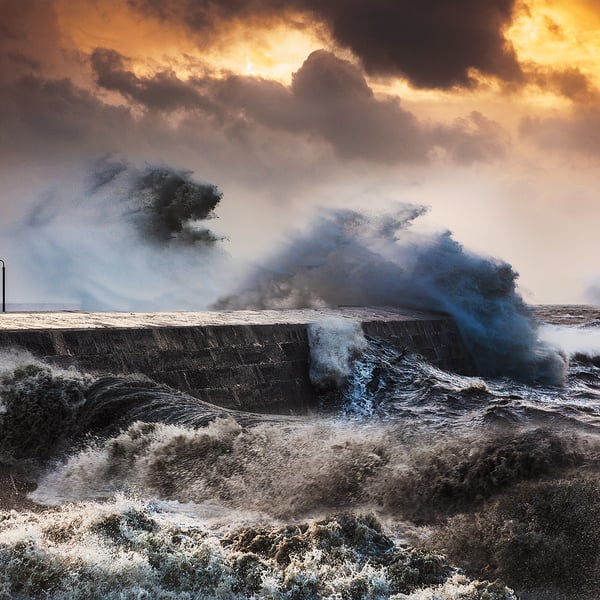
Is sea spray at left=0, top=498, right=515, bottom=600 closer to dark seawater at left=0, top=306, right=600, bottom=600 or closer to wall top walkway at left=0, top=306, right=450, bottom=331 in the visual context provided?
dark seawater at left=0, top=306, right=600, bottom=600

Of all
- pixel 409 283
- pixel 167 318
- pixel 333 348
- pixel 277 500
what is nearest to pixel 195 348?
pixel 167 318

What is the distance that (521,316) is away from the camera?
53.0 ft

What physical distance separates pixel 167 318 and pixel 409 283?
704cm

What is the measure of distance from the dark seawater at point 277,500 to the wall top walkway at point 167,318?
985mm

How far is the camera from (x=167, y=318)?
10.3m

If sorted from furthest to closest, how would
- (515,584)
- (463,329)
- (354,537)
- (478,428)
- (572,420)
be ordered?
(463,329)
(572,420)
(478,428)
(354,537)
(515,584)

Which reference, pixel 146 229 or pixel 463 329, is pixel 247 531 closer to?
pixel 463 329

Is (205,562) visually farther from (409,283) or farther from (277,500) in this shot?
(409,283)

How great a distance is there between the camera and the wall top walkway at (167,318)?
8.70 meters

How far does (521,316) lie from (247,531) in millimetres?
11891

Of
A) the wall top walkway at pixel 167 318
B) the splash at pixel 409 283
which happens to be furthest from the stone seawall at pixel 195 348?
the splash at pixel 409 283

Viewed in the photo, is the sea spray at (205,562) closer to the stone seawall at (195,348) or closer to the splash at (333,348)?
the stone seawall at (195,348)

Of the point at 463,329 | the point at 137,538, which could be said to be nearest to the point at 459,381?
the point at 463,329

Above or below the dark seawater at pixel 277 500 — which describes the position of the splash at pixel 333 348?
above
